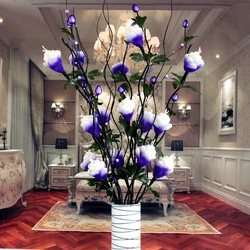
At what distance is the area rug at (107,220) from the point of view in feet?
10.1

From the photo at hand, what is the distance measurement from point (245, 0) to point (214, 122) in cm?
282

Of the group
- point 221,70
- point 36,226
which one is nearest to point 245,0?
point 221,70

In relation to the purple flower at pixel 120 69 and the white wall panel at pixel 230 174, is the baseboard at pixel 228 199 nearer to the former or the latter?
the white wall panel at pixel 230 174

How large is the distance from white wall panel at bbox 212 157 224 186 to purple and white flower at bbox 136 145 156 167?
4.54 meters

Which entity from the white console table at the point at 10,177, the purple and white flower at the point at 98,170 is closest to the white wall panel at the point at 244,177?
the white console table at the point at 10,177

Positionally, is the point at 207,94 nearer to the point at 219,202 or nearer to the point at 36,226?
the point at 219,202

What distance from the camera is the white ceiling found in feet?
9.65

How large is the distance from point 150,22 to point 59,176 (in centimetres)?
311

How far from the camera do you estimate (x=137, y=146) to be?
0.65m

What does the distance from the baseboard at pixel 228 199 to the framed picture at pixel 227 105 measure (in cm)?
95

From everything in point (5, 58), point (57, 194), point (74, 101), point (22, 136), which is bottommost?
point (57, 194)

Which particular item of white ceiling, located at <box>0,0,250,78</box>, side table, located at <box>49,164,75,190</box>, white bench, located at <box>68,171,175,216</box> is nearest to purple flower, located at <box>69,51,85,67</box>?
white ceiling, located at <box>0,0,250,78</box>

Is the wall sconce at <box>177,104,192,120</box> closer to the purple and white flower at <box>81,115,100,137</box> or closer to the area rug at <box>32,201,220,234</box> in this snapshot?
the area rug at <box>32,201,220,234</box>

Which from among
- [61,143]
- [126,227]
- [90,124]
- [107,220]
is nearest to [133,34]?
[90,124]
